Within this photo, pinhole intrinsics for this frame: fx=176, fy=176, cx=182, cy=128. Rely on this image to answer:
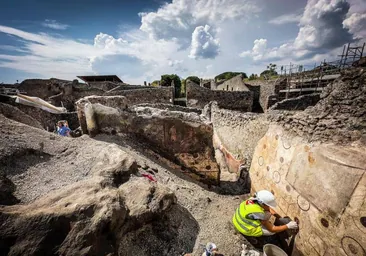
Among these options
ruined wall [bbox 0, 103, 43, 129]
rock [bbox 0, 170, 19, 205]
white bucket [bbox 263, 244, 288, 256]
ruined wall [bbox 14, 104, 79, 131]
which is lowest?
white bucket [bbox 263, 244, 288, 256]

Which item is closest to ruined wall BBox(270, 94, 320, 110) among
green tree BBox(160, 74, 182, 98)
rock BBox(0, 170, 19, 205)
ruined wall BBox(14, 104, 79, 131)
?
rock BBox(0, 170, 19, 205)

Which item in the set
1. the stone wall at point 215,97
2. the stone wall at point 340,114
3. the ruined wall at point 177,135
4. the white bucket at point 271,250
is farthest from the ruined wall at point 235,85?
the white bucket at point 271,250

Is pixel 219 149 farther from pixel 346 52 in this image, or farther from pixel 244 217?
pixel 346 52

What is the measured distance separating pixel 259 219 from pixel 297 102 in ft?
31.2

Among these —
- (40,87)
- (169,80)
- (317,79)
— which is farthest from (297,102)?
(40,87)

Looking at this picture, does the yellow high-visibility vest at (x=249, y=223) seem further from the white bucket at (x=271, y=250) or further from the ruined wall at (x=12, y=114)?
the ruined wall at (x=12, y=114)

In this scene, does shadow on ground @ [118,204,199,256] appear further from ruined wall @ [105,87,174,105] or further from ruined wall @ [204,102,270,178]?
ruined wall @ [105,87,174,105]

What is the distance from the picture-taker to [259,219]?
3271mm

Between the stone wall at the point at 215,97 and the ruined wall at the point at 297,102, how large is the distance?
618cm

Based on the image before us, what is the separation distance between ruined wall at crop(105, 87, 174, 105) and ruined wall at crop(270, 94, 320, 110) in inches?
378

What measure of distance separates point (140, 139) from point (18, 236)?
3.83 m

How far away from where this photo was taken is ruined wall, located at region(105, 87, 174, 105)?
52.5 ft

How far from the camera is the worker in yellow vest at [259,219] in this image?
10.7 ft

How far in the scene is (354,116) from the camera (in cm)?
282
